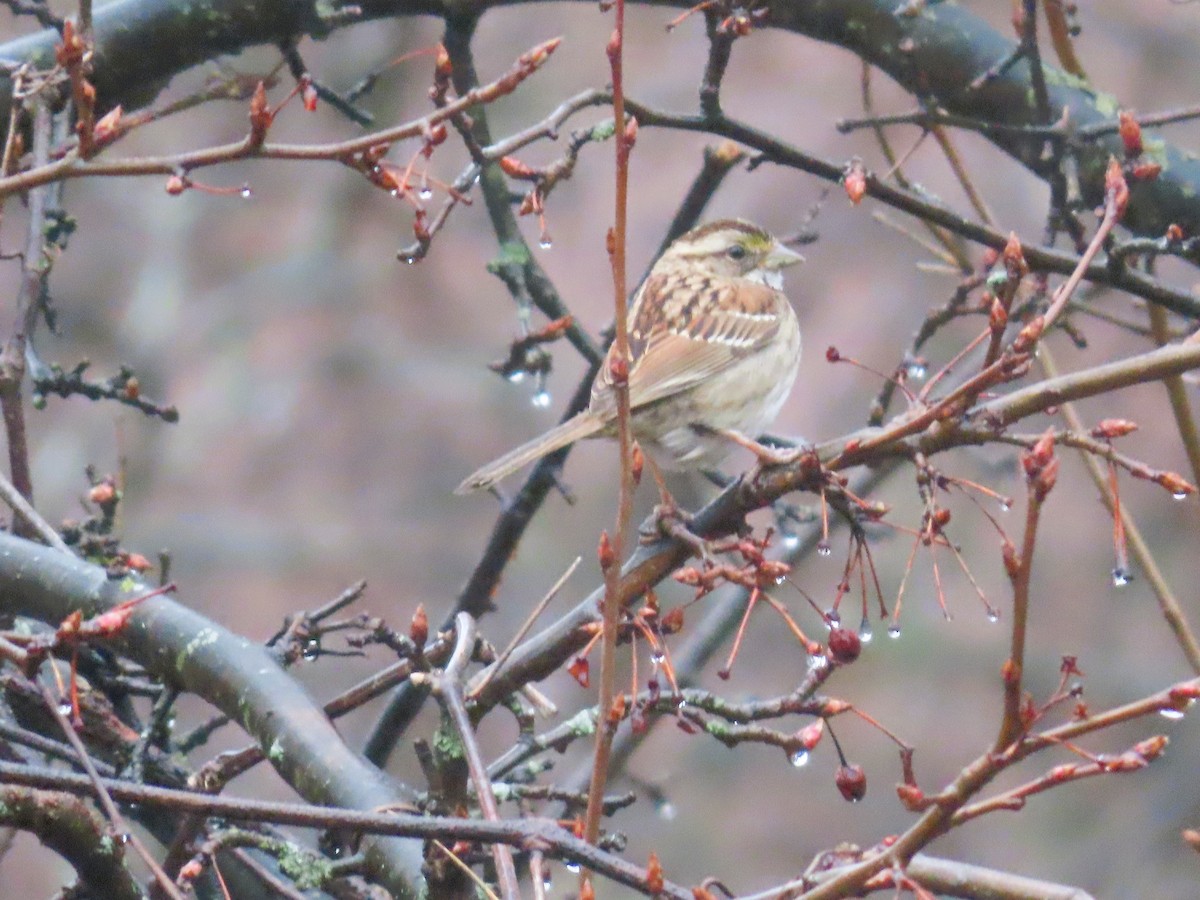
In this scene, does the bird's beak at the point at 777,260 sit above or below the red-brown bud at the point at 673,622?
above

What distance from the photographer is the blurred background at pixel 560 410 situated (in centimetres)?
548

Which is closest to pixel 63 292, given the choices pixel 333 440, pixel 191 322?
pixel 191 322

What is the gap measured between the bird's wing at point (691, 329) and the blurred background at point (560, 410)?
5.03 ft

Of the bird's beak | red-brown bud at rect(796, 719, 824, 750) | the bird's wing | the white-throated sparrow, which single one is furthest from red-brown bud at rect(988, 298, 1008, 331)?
the bird's beak

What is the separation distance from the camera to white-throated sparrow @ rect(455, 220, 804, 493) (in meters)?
2.85

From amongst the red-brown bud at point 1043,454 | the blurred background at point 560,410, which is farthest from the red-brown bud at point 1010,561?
the blurred background at point 560,410

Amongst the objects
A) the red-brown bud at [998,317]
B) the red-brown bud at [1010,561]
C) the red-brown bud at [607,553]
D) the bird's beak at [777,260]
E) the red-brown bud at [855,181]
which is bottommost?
the red-brown bud at [1010,561]

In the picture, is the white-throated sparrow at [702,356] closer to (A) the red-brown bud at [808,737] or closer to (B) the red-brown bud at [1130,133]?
(B) the red-brown bud at [1130,133]

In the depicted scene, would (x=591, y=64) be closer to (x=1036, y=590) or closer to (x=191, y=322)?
(x=191, y=322)

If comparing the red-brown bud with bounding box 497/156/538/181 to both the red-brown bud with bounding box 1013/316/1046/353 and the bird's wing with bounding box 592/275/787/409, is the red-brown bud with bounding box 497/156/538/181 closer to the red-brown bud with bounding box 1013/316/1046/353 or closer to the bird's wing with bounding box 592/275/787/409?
the red-brown bud with bounding box 1013/316/1046/353

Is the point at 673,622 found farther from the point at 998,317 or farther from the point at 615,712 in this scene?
the point at 998,317

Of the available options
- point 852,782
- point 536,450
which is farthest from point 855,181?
point 536,450

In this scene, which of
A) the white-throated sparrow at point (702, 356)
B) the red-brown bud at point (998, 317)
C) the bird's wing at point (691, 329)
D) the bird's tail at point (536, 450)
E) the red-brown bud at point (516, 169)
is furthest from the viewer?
the bird's wing at point (691, 329)

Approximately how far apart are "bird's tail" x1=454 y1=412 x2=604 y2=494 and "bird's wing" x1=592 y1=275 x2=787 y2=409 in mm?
168
